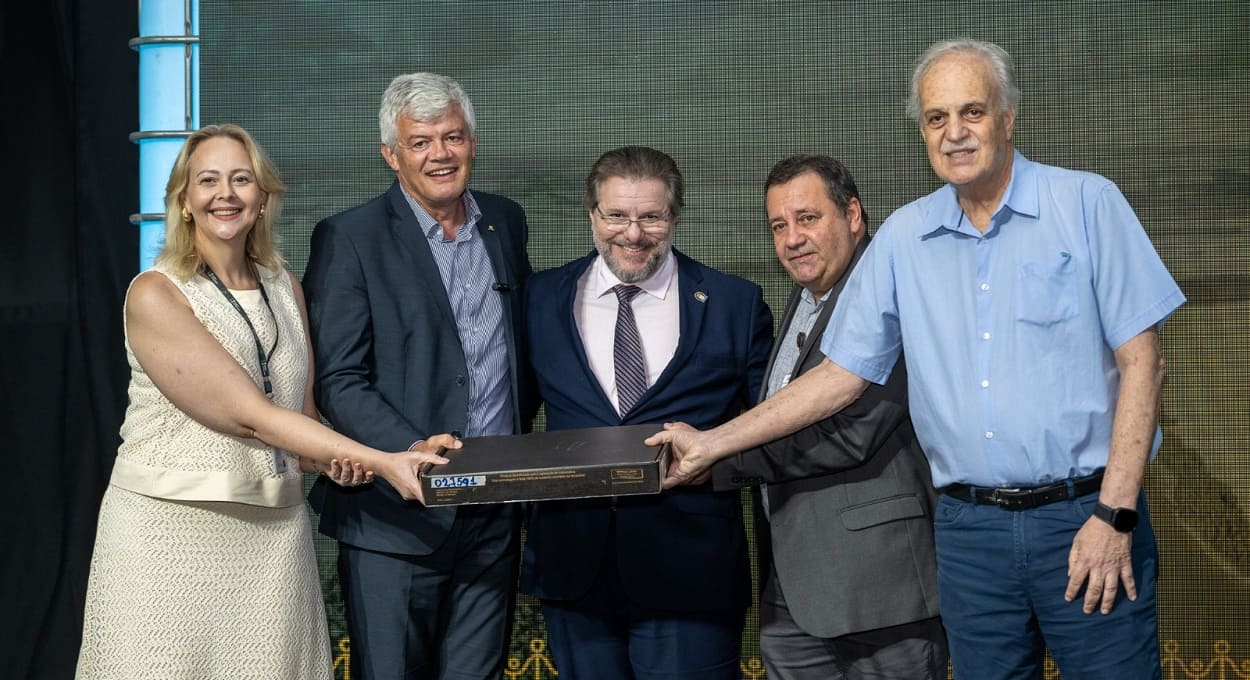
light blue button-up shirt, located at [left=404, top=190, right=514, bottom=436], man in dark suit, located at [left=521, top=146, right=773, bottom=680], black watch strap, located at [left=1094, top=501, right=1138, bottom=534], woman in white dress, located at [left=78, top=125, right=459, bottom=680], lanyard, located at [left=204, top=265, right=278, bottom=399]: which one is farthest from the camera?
light blue button-up shirt, located at [left=404, top=190, right=514, bottom=436]

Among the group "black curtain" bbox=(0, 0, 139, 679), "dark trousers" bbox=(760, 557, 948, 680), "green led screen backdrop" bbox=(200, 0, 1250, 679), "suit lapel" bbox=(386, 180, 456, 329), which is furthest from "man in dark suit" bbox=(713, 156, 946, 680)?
"black curtain" bbox=(0, 0, 139, 679)

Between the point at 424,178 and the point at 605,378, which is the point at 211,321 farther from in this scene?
the point at 605,378

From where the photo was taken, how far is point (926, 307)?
2.28m

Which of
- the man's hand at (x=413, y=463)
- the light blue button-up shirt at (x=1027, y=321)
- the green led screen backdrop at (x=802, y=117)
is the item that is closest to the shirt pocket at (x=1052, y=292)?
the light blue button-up shirt at (x=1027, y=321)

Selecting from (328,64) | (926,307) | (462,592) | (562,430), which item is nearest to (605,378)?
(562,430)

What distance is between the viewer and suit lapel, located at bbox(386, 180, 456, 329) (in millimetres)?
2770

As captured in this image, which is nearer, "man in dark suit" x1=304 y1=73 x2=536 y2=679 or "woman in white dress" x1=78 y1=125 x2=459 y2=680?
"woman in white dress" x1=78 y1=125 x2=459 y2=680

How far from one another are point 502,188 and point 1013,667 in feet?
8.24

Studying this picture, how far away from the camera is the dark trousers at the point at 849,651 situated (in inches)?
99.3

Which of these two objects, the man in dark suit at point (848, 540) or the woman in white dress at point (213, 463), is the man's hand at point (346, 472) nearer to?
the woman in white dress at point (213, 463)

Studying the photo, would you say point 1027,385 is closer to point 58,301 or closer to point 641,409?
point 641,409

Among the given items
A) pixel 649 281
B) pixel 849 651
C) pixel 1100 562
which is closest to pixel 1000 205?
pixel 1100 562

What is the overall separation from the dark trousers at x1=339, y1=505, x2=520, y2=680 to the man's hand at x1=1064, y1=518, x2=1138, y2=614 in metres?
1.28

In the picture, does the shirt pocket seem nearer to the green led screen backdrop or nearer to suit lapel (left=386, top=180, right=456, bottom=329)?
suit lapel (left=386, top=180, right=456, bottom=329)
